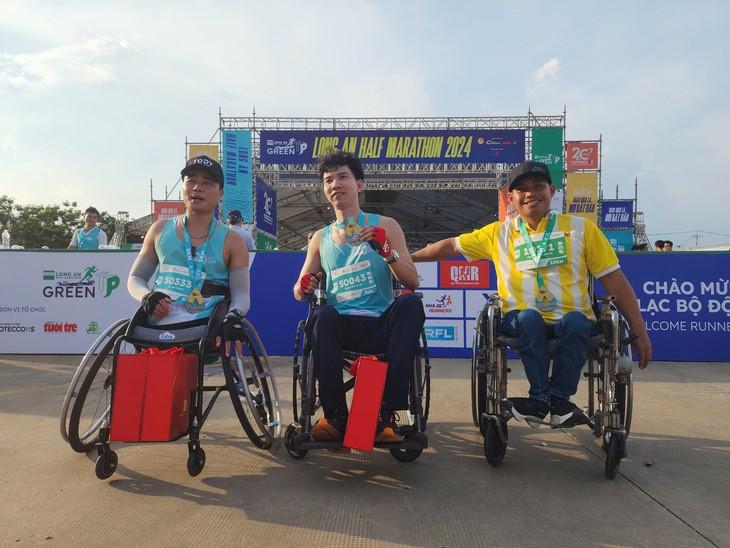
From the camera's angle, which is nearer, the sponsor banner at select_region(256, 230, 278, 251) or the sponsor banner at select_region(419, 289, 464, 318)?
the sponsor banner at select_region(419, 289, 464, 318)

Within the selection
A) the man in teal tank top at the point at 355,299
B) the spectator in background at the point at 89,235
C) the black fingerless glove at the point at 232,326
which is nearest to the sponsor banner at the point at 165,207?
the spectator in background at the point at 89,235

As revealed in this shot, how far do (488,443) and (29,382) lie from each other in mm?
3906

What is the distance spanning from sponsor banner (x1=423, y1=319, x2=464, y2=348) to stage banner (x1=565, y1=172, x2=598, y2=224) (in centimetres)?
1731

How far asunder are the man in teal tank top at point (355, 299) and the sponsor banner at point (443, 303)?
2.97 meters

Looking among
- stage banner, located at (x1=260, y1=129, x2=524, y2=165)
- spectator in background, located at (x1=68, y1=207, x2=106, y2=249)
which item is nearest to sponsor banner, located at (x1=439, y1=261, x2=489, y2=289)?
spectator in background, located at (x1=68, y1=207, x2=106, y2=249)

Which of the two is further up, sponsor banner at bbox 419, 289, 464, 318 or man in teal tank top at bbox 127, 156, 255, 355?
man in teal tank top at bbox 127, 156, 255, 355

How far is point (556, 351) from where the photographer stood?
2.27 metres

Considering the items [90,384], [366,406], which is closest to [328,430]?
[366,406]

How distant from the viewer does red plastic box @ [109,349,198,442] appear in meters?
2.00

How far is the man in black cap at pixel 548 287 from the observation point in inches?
88.2

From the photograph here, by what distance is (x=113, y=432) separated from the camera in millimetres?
1988

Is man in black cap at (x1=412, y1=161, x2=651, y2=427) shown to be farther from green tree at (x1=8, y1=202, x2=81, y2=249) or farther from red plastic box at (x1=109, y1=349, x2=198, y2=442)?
green tree at (x1=8, y1=202, x2=81, y2=249)

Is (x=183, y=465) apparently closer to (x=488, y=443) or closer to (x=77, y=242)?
(x=488, y=443)

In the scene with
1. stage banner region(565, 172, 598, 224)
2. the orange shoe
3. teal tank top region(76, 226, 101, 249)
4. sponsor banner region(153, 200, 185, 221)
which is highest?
stage banner region(565, 172, 598, 224)
